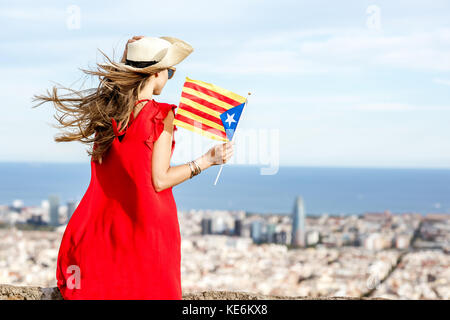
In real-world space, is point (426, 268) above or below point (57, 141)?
below

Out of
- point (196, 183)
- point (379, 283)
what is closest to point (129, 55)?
point (379, 283)

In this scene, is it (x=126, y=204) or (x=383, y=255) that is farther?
(x=383, y=255)

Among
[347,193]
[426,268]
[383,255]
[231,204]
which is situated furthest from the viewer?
[347,193]

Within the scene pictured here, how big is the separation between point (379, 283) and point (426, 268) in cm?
388

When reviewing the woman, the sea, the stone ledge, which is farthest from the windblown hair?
the sea

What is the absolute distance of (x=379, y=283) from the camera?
23.4 m

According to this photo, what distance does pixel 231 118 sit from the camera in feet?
8.13

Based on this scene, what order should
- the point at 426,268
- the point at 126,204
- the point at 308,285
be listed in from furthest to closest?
the point at 426,268, the point at 308,285, the point at 126,204

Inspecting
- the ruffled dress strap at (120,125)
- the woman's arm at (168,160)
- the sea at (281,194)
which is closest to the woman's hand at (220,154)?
the woman's arm at (168,160)

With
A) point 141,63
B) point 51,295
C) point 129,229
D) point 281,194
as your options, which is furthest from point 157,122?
point 281,194

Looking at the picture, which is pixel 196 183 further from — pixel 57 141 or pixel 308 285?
pixel 57 141

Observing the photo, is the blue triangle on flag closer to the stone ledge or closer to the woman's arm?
the woman's arm
